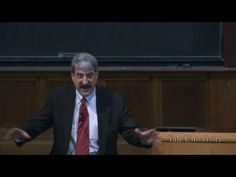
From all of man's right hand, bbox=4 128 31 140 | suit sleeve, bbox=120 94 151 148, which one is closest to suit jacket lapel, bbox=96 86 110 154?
suit sleeve, bbox=120 94 151 148

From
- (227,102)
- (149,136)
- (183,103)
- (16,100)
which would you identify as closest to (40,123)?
(149,136)

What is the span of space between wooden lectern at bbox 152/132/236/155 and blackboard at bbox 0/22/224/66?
2.32 m

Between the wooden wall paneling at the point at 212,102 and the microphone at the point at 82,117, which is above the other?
the wooden wall paneling at the point at 212,102

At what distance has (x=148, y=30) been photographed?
6930 millimetres

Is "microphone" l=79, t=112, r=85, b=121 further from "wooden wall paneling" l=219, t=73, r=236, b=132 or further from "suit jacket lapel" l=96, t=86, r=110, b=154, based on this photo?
"wooden wall paneling" l=219, t=73, r=236, b=132

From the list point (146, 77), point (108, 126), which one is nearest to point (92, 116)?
point (108, 126)

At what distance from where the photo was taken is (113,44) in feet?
22.9

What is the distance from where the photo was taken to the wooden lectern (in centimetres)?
466

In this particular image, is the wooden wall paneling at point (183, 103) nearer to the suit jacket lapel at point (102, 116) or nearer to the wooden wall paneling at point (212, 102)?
the wooden wall paneling at point (212, 102)

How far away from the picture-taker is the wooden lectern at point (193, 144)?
15.3 ft

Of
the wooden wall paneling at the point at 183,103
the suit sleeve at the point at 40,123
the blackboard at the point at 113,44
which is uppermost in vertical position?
the blackboard at the point at 113,44

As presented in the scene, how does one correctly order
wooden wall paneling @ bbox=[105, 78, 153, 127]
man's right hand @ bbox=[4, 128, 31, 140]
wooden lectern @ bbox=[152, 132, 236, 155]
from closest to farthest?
man's right hand @ bbox=[4, 128, 31, 140] → wooden lectern @ bbox=[152, 132, 236, 155] → wooden wall paneling @ bbox=[105, 78, 153, 127]

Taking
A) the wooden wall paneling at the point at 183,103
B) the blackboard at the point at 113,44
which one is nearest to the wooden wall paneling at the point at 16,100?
the blackboard at the point at 113,44

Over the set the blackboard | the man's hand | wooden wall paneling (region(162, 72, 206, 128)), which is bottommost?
the man's hand
